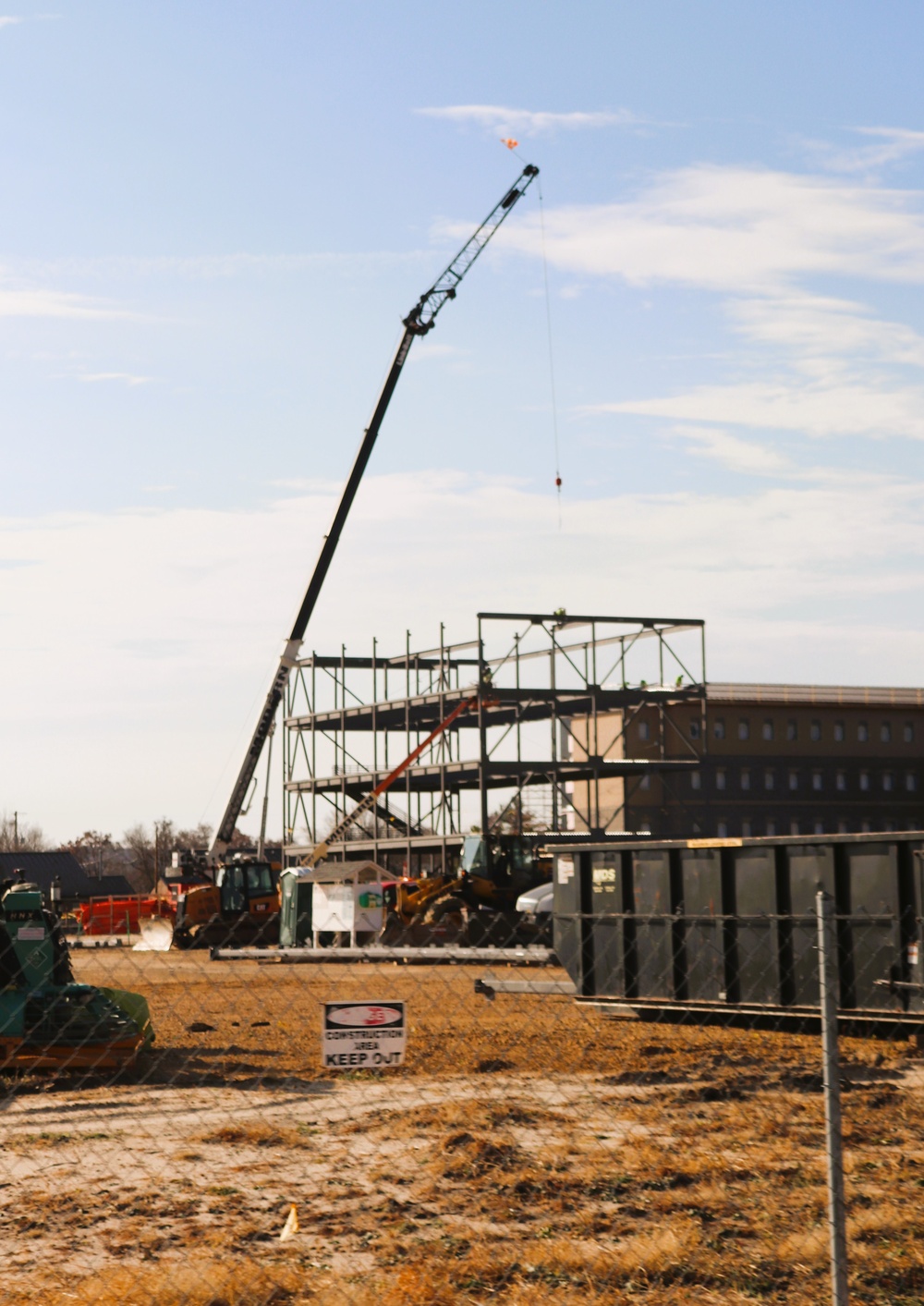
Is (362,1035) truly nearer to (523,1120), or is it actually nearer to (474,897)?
(523,1120)

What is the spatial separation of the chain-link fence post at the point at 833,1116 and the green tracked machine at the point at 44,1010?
9.23 meters

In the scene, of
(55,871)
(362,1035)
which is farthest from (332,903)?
(55,871)

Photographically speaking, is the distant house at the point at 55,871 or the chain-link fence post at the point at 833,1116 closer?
the chain-link fence post at the point at 833,1116

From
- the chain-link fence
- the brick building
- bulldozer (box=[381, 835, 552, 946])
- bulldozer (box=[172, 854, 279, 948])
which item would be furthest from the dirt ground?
the brick building

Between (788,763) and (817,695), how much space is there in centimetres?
554

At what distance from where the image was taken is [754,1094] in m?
12.7

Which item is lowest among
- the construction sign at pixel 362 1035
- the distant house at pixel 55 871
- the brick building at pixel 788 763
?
the distant house at pixel 55 871

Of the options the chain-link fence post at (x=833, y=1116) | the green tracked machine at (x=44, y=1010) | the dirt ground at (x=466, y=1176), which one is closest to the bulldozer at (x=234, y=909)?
the dirt ground at (x=466, y=1176)

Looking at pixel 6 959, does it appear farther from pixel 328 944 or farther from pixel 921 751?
pixel 921 751

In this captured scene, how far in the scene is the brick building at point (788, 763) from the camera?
77.9 m

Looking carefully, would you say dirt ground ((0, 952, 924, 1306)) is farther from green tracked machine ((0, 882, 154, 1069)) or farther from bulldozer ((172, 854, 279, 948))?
bulldozer ((172, 854, 279, 948))

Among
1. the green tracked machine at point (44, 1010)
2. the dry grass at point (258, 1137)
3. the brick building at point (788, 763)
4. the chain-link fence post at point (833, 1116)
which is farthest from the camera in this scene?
the brick building at point (788, 763)

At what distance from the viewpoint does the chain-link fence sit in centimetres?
728

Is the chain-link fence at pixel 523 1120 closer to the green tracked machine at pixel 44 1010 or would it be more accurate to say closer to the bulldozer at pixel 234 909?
the green tracked machine at pixel 44 1010
